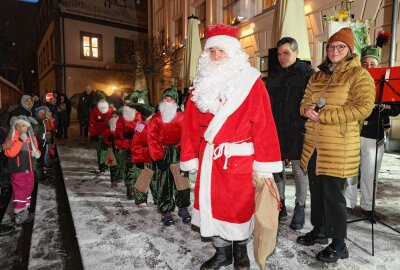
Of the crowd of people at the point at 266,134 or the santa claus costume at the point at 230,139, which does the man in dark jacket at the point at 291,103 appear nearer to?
the crowd of people at the point at 266,134

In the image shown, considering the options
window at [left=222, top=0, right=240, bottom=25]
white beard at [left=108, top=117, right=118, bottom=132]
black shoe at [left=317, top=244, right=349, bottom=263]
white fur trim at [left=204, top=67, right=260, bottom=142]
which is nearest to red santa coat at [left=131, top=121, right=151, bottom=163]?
white beard at [left=108, top=117, right=118, bottom=132]

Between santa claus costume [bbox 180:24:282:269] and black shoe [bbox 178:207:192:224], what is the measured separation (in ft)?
4.42

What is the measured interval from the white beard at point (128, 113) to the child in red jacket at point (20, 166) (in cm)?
136

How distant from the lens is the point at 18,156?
13.4ft

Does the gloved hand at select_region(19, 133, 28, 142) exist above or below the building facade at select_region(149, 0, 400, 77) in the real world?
below

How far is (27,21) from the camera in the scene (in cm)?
3897

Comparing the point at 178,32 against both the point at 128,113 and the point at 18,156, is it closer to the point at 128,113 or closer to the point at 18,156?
the point at 128,113

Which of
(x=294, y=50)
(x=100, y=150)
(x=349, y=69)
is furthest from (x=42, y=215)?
(x=349, y=69)

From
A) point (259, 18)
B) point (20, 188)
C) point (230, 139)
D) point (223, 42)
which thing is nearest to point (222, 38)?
point (223, 42)

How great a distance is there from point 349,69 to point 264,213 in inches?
57.0

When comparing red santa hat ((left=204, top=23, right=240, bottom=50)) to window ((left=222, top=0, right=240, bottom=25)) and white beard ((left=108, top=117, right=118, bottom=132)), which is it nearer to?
white beard ((left=108, top=117, right=118, bottom=132))

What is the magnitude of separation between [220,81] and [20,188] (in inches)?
131

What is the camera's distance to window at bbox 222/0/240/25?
12.5 meters

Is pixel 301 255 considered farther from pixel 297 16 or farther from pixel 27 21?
pixel 27 21
